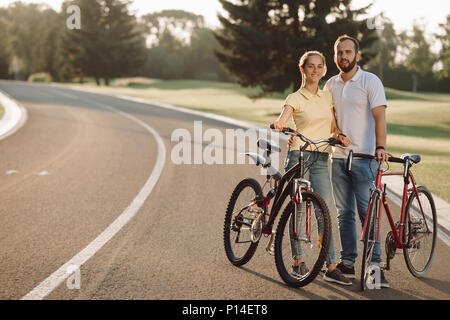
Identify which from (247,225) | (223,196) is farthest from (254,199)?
(223,196)

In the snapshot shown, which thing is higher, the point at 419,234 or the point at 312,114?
the point at 312,114

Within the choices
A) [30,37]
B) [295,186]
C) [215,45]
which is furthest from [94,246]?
[30,37]

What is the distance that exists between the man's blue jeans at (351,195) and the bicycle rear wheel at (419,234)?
0.41m

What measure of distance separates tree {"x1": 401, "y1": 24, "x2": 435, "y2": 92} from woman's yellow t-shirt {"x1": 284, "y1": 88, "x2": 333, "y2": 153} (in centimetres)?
7783

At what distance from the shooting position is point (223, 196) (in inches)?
336

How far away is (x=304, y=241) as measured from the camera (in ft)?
15.4

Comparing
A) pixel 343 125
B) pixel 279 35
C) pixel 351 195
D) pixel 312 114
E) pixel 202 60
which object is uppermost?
pixel 202 60

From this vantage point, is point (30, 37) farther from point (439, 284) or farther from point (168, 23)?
point (439, 284)

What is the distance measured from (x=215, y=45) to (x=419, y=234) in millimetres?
91121

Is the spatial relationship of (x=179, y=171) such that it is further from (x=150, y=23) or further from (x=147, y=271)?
(x=150, y=23)

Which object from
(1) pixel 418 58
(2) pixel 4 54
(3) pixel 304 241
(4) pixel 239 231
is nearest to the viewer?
(3) pixel 304 241

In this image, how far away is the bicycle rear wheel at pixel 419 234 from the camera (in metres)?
4.93

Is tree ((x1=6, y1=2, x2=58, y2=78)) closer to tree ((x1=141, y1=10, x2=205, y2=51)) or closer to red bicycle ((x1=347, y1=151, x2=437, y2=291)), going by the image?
tree ((x1=141, y1=10, x2=205, y2=51))

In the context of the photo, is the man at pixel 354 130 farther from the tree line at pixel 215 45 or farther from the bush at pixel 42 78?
the bush at pixel 42 78
